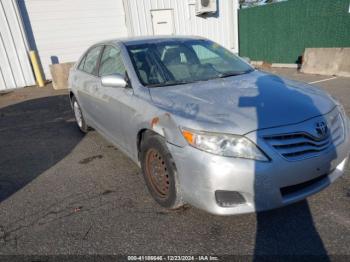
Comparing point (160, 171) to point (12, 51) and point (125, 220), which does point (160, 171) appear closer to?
point (125, 220)

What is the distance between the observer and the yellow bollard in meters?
11.1

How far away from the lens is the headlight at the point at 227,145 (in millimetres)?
2201

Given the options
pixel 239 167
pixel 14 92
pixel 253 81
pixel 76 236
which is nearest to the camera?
pixel 239 167

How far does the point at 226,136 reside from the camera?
88.2 inches

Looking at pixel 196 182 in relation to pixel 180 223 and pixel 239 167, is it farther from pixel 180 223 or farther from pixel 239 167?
pixel 180 223

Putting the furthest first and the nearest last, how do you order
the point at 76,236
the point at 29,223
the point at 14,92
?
the point at 14,92
the point at 29,223
the point at 76,236

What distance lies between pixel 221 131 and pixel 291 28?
10933 mm

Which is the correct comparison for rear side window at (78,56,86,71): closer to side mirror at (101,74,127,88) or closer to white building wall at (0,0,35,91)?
side mirror at (101,74,127,88)

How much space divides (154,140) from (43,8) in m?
10.8

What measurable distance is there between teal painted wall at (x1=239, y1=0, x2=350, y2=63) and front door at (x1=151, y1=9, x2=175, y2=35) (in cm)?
360

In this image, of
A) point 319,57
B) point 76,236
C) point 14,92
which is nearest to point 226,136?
point 76,236

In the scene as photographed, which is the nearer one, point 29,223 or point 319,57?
point 29,223

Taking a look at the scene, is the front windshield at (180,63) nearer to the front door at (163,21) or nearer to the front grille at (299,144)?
the front grille at (299,144)

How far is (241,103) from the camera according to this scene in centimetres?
259
